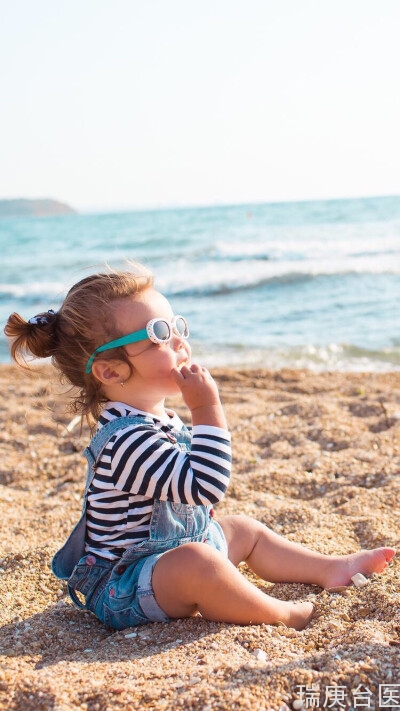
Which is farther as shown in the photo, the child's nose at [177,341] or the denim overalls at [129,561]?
the child's nose at [177,341]

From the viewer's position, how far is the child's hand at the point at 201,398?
101 inches

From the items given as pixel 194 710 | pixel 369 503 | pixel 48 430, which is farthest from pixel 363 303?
pixel 194 710

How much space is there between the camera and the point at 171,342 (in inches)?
106

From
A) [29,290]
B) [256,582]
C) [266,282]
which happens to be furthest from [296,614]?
[29,290]

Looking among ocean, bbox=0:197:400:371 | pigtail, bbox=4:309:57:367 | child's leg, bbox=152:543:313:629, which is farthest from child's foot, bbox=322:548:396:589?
ocean, bbox=0:197:400:371

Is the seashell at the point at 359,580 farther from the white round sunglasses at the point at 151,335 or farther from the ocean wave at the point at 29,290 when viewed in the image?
the ocean wave at the point at 29,290

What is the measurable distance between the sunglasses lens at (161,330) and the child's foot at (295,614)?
995mm

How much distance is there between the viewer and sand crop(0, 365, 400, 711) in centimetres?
196

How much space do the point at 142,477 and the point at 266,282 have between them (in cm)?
1195

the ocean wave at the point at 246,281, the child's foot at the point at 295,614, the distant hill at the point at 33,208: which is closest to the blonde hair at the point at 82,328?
the child's foot at the point at 295,614

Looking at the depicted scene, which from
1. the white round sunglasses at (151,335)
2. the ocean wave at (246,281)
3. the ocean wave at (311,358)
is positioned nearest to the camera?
the white round sunglasses at (151,335)

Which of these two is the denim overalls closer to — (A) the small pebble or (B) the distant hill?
(A) the small pebble

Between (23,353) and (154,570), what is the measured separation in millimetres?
1049

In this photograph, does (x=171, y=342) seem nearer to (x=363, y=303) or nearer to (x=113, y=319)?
(x=113, y=319)
